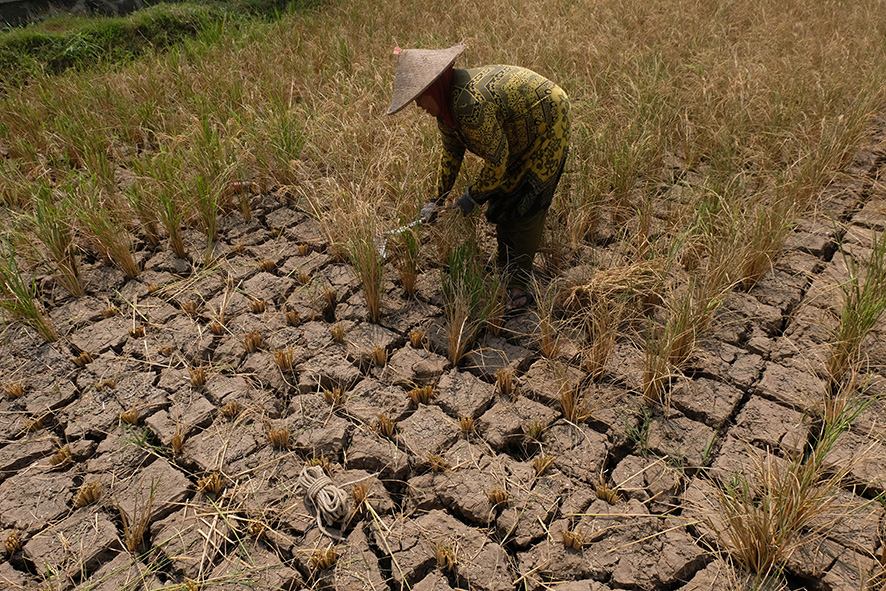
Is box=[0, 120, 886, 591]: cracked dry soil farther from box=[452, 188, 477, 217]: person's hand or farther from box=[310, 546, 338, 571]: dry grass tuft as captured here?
box=[452, 188, 477, 217]: person's hand

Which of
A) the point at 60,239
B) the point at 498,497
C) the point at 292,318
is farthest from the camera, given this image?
the point at 60,239

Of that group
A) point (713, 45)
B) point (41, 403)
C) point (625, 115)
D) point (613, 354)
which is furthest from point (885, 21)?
point (41, 403)

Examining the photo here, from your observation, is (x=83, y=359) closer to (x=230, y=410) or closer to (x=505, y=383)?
(x=230, y=410)

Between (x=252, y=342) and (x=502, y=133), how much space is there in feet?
4.86

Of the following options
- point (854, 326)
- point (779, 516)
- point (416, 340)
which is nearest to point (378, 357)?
point (416, 340)

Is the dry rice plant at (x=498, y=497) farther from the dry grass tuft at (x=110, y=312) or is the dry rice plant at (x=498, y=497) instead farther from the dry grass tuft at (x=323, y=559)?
the dry grass tuft at (x=110, y=312)

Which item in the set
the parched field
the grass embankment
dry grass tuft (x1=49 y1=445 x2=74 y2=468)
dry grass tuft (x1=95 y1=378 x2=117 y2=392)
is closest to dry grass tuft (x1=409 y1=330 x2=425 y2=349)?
the parched field

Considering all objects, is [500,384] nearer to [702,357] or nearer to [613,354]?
[613,354]

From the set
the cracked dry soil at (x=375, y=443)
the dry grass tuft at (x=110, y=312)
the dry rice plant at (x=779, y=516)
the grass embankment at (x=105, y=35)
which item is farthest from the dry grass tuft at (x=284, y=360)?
the grass embankment at (x=105, y=35)

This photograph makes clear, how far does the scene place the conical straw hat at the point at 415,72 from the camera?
2545 mm

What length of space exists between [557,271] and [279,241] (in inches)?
61.7

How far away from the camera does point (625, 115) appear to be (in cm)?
413

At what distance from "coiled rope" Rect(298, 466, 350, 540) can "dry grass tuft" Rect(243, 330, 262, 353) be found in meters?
0.79

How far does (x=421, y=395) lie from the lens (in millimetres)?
2623
